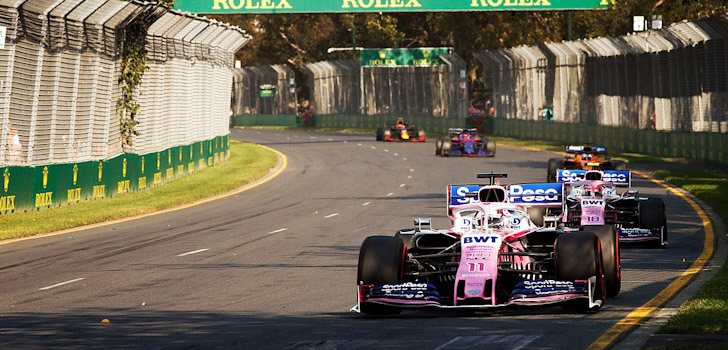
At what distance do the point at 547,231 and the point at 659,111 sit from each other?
129ft

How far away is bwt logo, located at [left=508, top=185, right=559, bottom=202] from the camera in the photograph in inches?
736

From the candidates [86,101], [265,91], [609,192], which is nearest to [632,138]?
[86,101]

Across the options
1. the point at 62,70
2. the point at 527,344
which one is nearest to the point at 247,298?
the point at 527,344

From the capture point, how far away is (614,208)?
Result: 932 inches

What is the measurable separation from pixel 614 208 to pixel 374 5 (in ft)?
120

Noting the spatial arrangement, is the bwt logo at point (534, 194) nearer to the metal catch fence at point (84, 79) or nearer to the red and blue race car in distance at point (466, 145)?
the metal catch fence at point (84, 79)

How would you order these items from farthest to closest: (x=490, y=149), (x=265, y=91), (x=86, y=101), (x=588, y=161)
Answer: (x=265, y=91) < (x=490, y=149) < (x=86, y=101) < (x=588, y=161)

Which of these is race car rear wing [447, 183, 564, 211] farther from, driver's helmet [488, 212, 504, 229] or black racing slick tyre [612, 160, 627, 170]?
black racing slick tyre [612, 160, 627, 170]

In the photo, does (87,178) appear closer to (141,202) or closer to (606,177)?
(141,202)

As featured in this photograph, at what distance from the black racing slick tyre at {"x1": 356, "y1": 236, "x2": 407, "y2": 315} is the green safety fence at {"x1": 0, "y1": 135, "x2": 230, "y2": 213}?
608 inches

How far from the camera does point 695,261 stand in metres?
20.2

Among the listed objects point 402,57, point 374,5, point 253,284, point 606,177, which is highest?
point 374,5

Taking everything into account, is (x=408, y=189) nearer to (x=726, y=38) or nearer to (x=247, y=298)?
(x=726, y=38)

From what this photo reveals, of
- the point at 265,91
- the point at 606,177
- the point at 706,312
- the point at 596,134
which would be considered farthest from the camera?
the point at 265,91
